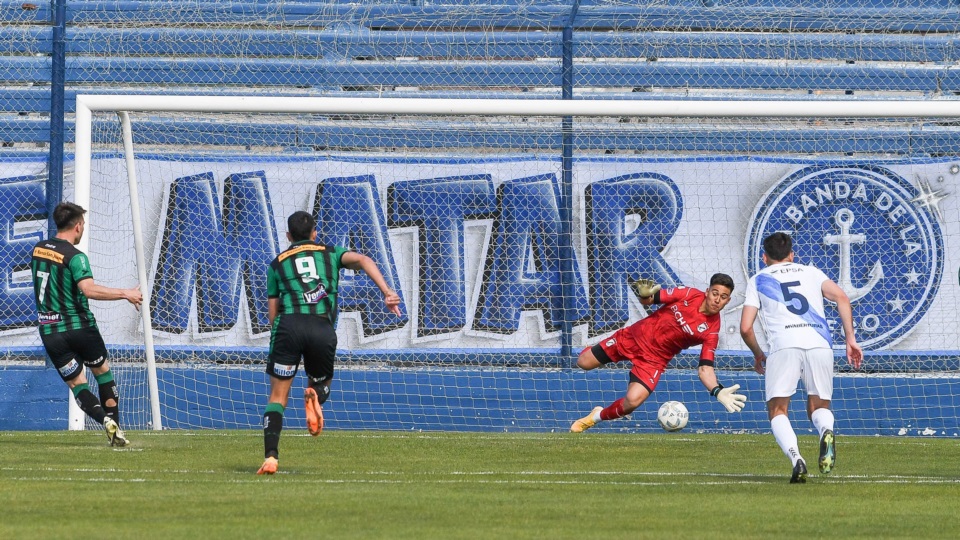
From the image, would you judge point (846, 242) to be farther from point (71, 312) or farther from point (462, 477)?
point (71, 312)

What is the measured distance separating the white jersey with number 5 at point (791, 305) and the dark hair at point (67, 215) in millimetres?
5107

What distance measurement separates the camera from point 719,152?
15.0 m

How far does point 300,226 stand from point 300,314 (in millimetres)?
582

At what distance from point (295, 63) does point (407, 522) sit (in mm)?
10949

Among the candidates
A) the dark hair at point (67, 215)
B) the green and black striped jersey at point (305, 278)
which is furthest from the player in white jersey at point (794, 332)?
the dark hair at point (67, 215)

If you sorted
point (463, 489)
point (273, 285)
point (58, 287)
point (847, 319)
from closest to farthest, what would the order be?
point (463, 489) < point (273, 285) < point (847, 319) < point (58, 287)

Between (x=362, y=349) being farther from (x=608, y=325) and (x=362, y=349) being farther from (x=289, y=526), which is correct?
(x=289, y=526)

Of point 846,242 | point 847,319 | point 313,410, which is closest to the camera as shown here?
point 313,410

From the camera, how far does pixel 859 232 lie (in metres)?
15.0

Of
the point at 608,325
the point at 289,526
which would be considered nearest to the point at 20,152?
the point at 608,325

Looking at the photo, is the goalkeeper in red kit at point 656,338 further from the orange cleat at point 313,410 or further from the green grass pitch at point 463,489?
A: the orange cleat at point 313,410

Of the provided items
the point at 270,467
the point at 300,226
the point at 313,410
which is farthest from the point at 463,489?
the point at 300,226

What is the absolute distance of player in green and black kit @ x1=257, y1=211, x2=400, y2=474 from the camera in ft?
28.0

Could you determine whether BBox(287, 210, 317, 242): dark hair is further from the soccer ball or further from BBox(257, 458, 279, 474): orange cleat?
the soccer ball
